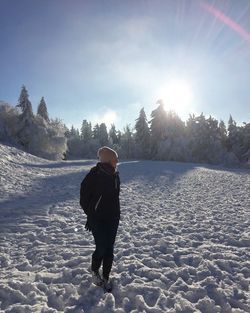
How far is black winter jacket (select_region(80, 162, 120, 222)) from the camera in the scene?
5590 mm

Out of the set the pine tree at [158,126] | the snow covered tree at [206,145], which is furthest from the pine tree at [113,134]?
the snow covered tree at [206,145]

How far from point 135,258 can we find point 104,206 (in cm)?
224

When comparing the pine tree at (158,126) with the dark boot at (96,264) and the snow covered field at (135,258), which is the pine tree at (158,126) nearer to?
the snow covered field at (135,258)

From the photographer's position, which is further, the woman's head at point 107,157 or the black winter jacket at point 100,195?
the woman's head at point 107,157

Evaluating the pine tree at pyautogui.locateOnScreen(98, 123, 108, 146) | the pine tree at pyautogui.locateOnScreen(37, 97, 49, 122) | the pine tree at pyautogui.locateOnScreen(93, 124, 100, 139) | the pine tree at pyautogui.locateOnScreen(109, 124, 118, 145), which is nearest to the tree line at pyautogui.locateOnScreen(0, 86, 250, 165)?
the pine tree at pyautogui.locateOnScreen(37, 97, 49, 122)

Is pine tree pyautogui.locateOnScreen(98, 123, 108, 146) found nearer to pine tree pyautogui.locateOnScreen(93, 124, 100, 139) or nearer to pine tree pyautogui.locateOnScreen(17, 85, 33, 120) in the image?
pine tree pyautogui.locateOnScreen(93, 124, 100, 139)

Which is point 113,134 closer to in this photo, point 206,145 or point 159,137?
point 159,137

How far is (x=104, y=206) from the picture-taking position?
561 cm

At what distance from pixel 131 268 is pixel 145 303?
149cm

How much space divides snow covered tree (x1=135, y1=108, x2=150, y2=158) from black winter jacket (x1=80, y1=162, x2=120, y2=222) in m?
62.7

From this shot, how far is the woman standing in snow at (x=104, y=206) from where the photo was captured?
5570 millimetres

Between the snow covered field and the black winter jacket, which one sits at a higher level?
the black winter jacket

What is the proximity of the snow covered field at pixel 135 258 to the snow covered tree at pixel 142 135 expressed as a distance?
5445cm

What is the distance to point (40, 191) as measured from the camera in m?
16.9
